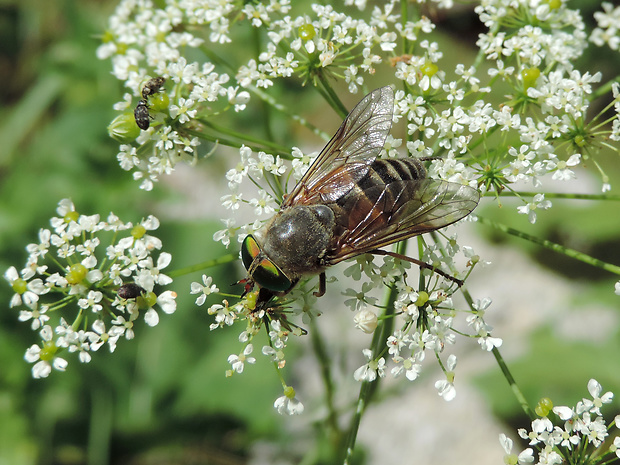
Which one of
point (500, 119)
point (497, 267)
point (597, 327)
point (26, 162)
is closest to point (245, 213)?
point (26, 162)

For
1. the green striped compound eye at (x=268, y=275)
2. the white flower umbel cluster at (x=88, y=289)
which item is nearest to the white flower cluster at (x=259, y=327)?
the green striped compound eye at (x=268, y=275)

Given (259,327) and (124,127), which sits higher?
(124,127)

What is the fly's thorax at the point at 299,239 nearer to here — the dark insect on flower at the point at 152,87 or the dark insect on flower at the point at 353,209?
the dark insect on flower at the point at 353,209

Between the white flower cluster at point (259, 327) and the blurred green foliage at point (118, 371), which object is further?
the blurred green foliage at point (118, 371)

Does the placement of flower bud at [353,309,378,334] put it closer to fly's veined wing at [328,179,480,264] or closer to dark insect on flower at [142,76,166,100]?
fly's veined wing at [328,179,480,264]

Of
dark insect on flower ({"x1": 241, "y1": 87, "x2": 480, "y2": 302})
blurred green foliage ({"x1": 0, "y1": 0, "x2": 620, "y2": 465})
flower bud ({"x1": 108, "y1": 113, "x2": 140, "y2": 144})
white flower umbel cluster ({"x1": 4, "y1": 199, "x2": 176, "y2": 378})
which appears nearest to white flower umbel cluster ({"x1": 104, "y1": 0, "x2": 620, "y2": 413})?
flower bud ({"x1": 108, "y1": 113, "x2": 140, "y2": 144})

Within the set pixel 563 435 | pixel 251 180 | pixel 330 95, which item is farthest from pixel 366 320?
pixel 330 95

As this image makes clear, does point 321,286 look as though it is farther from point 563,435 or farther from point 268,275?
point 563,435
